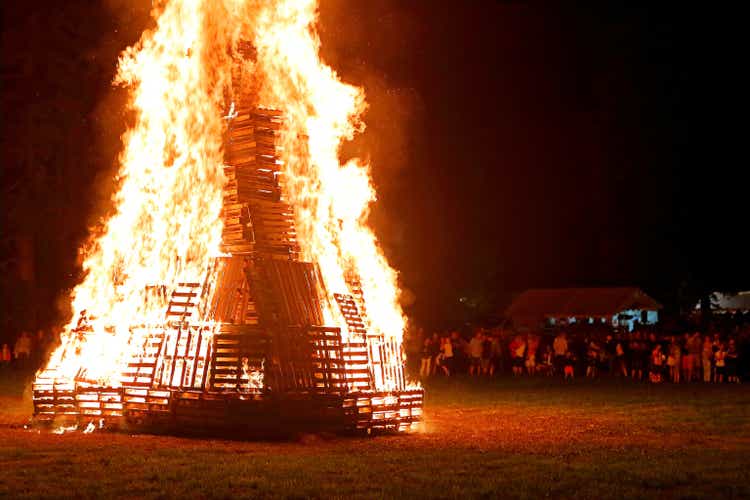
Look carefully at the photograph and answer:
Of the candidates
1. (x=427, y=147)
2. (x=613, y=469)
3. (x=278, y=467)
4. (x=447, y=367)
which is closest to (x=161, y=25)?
(x=278, y=467)

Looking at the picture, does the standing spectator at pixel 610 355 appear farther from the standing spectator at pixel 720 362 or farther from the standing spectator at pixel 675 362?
the standing spectator at pixel 720 362

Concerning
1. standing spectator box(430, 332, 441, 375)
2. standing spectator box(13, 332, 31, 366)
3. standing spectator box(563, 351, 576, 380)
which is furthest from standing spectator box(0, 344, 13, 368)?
standing spectator box(563, 351, 576, 380)

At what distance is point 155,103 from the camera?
54.9 ft

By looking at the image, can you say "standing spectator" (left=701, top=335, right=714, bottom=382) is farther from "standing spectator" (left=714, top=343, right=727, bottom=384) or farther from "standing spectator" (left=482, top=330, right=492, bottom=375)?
"standing spectator" (left=482, top=330, right=492, bottom=375)

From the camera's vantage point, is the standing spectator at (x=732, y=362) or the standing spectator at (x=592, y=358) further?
the standing spectator at (x=592, y=358)

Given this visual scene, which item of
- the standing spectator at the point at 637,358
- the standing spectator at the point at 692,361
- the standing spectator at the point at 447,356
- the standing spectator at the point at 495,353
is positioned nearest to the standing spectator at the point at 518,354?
the standing spectator at the point at 495,353

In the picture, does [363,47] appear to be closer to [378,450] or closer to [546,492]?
[378,450]

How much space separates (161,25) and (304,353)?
228 inches

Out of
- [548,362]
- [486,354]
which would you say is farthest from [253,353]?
[548,362]

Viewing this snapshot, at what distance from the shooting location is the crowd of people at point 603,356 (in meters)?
26.9

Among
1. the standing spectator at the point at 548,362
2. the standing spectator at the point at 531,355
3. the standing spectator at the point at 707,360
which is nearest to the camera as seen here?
the standing spectator at the point at 707,360

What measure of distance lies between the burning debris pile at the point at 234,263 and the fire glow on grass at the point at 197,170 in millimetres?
26

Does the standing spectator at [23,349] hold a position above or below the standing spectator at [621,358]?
above

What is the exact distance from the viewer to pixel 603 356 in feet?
98.5
